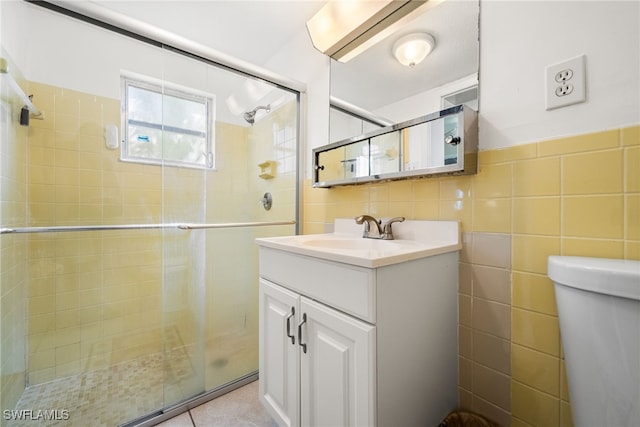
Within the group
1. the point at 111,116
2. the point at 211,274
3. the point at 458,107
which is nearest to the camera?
the point at 458,107

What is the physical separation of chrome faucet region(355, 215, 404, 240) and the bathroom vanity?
53mm

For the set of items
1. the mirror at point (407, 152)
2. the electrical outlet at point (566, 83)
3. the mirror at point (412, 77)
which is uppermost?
the mirror at point (412, 77)

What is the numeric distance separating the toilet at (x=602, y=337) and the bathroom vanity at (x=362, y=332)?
33cm

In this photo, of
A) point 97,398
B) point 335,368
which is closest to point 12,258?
point 97,398

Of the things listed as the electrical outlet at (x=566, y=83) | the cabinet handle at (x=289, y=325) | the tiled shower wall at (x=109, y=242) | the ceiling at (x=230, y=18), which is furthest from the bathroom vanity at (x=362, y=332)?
the ceiling at (x=230, y=18)

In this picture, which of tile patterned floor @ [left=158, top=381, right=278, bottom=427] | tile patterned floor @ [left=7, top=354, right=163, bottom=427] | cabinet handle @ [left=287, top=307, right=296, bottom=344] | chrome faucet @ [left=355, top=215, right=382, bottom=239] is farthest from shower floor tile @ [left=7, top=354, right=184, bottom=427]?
chrome faucet @ [left=355, top=215, right=382, bottom=239]

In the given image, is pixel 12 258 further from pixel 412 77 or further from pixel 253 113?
pixel 412 77

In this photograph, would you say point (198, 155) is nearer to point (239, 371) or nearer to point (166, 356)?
point (166, 356)

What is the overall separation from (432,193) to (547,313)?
53 cm

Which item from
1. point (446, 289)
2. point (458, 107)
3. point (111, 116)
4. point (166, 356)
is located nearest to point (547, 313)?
point (446, 289)

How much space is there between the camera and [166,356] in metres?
1.34

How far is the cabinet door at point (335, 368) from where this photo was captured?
2.30 feet

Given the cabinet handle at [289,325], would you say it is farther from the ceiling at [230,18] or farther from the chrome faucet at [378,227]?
the ceiling at [230,18]

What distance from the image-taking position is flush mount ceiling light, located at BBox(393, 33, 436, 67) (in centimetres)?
108
